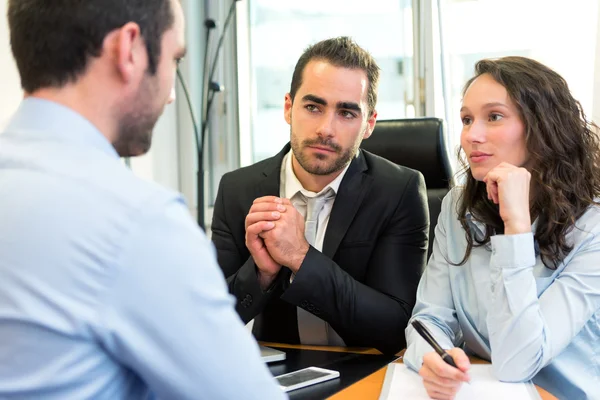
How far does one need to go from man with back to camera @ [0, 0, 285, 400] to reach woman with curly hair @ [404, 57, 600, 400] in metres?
0.63

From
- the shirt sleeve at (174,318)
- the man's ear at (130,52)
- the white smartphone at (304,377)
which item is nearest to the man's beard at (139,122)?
the man's ear at (130,52)

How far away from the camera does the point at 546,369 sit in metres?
1.29

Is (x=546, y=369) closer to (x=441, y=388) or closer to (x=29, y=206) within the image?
(x=441, y=388)

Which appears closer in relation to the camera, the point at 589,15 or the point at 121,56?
the point at 121,56

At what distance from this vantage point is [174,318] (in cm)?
60

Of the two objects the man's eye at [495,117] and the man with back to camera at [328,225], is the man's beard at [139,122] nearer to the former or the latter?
the man with back to camera at [328,225]

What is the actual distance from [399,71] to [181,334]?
2912mm

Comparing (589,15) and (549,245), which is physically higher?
(589,15)

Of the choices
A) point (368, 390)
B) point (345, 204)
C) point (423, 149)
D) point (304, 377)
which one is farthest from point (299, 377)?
point (423, 149)

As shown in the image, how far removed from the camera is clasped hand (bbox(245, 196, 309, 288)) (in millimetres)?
1495

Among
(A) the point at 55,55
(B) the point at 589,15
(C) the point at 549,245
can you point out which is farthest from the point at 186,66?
(A) the point at 55,55

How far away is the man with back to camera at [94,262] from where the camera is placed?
574mm

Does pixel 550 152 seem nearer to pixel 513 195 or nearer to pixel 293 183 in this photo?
pixel 513 195

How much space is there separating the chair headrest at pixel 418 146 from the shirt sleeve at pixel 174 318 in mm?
1529
